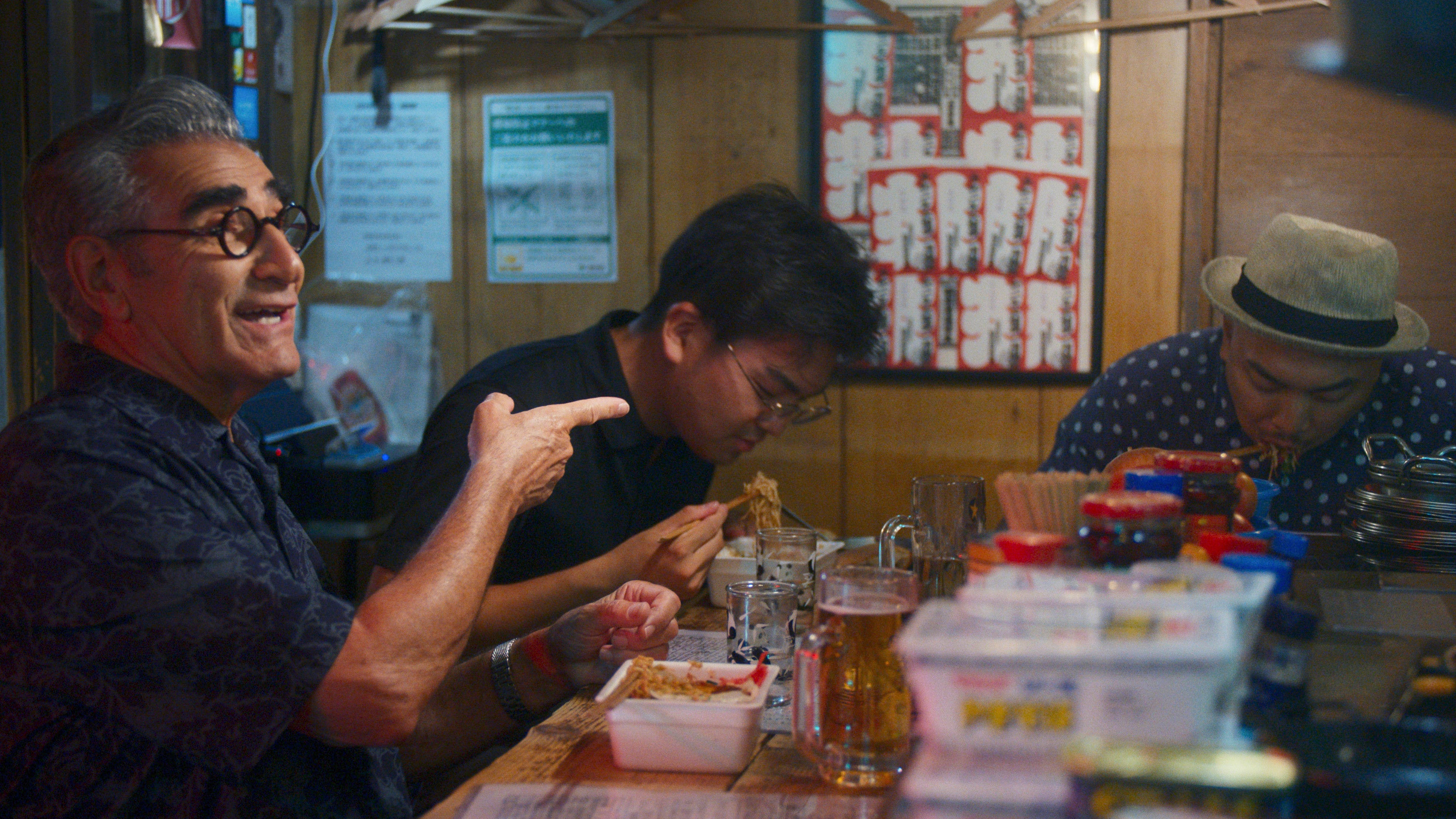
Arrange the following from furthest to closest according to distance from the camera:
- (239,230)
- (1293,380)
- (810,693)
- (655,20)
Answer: (655,20)
(1293,380)
(239,230)
(810,693)

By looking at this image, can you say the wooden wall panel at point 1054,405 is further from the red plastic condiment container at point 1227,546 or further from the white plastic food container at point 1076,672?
the white plastic food container at point 1076,672

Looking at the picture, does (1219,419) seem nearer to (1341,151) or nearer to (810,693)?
(1341,151)

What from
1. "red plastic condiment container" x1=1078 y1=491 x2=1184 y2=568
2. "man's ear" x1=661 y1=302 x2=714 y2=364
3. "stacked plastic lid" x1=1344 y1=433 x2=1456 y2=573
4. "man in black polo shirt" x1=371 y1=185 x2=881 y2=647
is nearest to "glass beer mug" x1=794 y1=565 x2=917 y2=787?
"red plastic condiment container" x1=1078 y1=491 x2=1184 y2=568

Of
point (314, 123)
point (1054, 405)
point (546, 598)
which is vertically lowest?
point (546, 598)

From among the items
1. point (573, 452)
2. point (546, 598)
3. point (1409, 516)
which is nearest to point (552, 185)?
point (573, 452)

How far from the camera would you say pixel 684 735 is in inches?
46.2

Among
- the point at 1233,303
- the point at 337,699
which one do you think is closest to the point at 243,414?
the point at 337,699

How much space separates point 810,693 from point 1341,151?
2.61 metres

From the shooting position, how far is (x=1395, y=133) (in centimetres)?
294

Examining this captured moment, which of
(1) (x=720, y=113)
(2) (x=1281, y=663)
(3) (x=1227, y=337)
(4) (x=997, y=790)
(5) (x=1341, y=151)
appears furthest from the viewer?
(1) (x=720, y=113)

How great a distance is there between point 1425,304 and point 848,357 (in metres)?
1.81

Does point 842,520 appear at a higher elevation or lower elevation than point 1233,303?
lower

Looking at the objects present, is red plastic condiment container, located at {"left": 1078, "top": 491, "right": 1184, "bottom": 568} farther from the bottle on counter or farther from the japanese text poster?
the japanese text poster

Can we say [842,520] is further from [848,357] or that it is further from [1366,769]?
[1366,769]
